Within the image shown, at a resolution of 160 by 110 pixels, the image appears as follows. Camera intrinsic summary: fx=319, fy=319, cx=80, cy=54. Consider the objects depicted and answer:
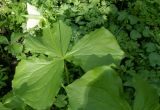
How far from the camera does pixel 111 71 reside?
1854 mm

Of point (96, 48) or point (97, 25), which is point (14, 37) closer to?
point (97, 25)

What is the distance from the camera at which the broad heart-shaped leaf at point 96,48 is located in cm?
220

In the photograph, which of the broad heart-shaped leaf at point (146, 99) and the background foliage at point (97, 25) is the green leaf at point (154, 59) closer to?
the background foliage at point (97, 25)

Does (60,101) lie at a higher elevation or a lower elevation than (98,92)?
lower

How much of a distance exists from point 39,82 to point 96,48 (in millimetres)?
462

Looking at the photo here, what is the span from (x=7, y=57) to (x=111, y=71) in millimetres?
1609

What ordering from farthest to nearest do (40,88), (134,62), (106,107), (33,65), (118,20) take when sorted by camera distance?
(118,20)
(134,62)
(33,65)
(40,88)
(106,107)

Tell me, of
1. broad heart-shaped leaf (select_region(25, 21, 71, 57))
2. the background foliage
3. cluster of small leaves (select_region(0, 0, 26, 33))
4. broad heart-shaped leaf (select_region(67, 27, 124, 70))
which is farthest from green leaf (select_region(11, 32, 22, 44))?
broad heart-shaped leaf (select_region(67, 27, 124, 70))

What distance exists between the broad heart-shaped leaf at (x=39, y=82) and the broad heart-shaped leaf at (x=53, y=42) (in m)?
0.09

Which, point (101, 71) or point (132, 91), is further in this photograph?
point (132, 91)

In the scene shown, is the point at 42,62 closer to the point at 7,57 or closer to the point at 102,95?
the point at 102,95

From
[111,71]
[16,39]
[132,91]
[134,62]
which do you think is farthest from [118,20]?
[111,71]

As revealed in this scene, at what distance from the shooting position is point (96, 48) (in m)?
2.24

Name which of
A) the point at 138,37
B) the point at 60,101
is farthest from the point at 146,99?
the point at 138,37
